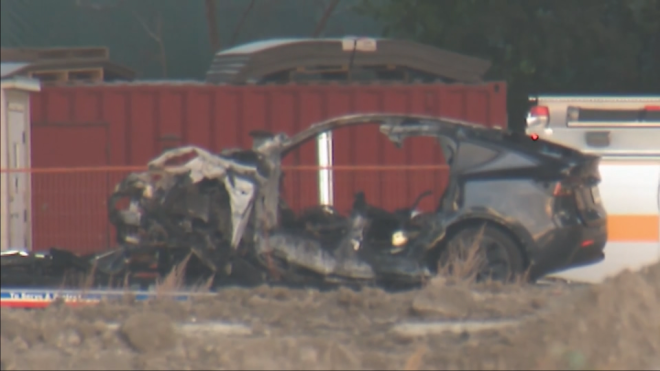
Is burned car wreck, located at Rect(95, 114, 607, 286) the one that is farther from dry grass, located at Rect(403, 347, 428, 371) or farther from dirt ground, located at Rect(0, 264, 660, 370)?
dry grass, located at Rect(403, 347, 428, 371)

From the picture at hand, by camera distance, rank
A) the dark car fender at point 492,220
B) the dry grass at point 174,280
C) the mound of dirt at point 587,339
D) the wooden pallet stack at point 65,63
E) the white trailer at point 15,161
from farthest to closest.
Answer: the wooden pallet stack at point 65,63 → the white trailer at point 15,161 → the dark car fender at point 492,220 → the dry grass at point 174,280 → the mound of dirt at point 587,339

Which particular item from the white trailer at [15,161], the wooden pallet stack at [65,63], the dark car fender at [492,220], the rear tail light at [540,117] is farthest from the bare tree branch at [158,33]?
the dark car fender at [492,220]

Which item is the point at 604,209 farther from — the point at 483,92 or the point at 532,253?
the point at 483,92

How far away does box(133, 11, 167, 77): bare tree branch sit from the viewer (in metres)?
30.0

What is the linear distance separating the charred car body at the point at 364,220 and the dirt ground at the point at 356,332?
1.05m

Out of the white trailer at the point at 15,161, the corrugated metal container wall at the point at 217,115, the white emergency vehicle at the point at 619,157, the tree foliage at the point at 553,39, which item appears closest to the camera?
the white emergency vehicle at the point at 619,157

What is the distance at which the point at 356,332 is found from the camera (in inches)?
329

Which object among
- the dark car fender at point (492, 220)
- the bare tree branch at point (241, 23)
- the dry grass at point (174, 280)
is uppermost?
the bare tree branch at point (241, 23)

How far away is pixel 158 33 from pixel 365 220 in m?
20.4

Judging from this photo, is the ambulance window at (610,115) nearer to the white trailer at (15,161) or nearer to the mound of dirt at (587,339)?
the mound of dirt at (587,339)

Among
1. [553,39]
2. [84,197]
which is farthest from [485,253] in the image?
[553,39]

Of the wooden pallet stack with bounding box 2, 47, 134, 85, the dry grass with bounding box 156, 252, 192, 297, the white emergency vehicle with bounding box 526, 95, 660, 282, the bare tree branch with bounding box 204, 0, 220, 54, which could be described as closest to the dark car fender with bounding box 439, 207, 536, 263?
the white emergency vehicle with bounding box 526, 95, 660, 282

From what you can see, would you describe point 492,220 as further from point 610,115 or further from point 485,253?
point 610,115

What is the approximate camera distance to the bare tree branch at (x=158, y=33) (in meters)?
30.0
